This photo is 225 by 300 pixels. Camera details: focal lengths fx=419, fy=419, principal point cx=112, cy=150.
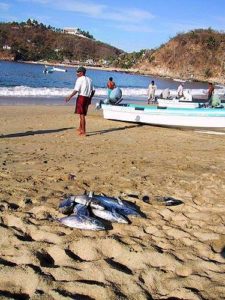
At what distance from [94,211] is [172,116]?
9.60 m

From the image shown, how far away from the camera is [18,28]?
180625 mm

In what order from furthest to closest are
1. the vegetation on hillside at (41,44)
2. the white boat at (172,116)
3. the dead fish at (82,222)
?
the vegetation on hillside at (41,44)
the white boat at (172,116)
the dead fish at (82,222)

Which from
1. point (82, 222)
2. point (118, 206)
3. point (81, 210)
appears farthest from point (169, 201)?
point (82, 222)

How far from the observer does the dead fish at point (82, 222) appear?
4.65m

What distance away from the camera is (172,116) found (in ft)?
46.6

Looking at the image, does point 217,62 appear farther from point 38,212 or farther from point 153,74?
point 38,212

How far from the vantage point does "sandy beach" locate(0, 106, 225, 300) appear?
359cm

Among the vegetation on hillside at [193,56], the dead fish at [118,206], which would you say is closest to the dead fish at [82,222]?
the dead fish at [118,206]

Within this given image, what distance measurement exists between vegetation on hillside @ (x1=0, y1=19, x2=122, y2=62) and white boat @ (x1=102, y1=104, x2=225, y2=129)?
5652 inches

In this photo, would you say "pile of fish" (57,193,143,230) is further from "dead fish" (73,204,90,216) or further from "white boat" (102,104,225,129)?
"white boat" (102,104,225,129)

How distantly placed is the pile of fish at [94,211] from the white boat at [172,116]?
29.5 feet

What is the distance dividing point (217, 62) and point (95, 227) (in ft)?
337

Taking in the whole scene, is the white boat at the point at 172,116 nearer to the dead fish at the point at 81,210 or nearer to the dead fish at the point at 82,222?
the dead fish at the point at 81,210

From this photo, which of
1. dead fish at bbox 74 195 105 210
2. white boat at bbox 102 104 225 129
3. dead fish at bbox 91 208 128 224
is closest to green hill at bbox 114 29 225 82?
white boat at bbox 102 104 225 129
